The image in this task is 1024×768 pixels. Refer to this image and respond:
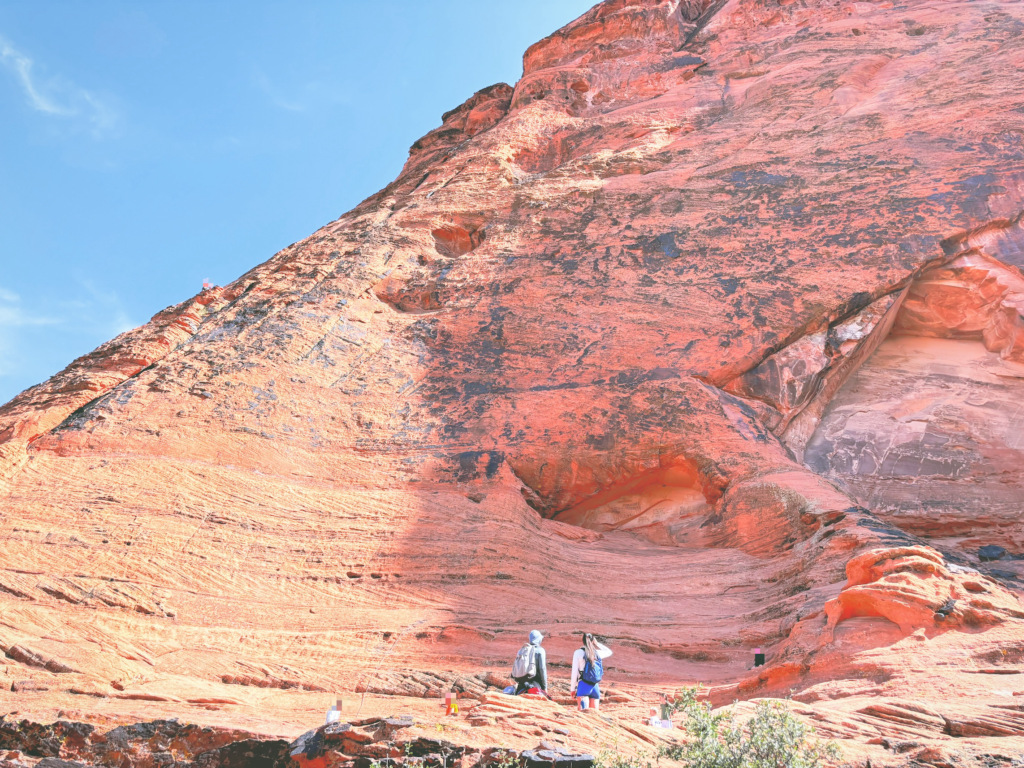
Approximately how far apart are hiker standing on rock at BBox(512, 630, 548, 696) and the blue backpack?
1.45 feet

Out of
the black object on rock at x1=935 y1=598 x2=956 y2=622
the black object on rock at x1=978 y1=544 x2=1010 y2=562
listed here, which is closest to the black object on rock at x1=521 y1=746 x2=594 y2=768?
the black object on rock at x1=935 y1=598 x2=956 y2=622

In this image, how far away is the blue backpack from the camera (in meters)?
8.57

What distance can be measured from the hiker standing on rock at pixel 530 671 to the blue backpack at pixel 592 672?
442 mm

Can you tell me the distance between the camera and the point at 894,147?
18078 mm

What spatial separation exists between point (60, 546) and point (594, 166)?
1451 centimetres

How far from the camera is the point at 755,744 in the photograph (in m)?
6.24

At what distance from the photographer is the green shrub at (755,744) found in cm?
612

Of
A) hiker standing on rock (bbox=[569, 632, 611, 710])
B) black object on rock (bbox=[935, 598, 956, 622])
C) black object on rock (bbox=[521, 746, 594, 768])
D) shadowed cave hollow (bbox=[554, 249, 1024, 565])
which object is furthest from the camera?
shadowed cave hollow (bbox=[554, 249, 1024, 565])

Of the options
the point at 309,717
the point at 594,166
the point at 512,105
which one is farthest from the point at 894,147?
the point at 309,717

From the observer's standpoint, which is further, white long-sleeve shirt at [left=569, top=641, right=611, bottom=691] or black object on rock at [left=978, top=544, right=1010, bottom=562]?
black object on rock at [left=978, top=544, right=1010, bottom=562]

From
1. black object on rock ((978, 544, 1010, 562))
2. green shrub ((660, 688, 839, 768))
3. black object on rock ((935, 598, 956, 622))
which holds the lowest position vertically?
green shrub ((660, 688, 839, 768))

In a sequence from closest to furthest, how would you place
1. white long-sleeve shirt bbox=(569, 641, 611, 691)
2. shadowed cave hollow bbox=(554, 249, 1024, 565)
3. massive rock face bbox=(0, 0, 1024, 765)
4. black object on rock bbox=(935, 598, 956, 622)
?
white long-sleeve shirt bbox=(569, 641, 611, 691), black object on rock bbox=(935, 598, 956, 622), massive rock face bbox=(0, 0, 1024, 765), shadowed cave hollow bbox=(554, 249, 1024, 565)

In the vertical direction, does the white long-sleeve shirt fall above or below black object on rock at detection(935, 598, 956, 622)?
below

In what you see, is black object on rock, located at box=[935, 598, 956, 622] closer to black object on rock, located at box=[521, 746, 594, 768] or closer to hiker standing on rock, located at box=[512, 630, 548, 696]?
hiker standing on rock, located at box=[512, 630, 548, 696]
